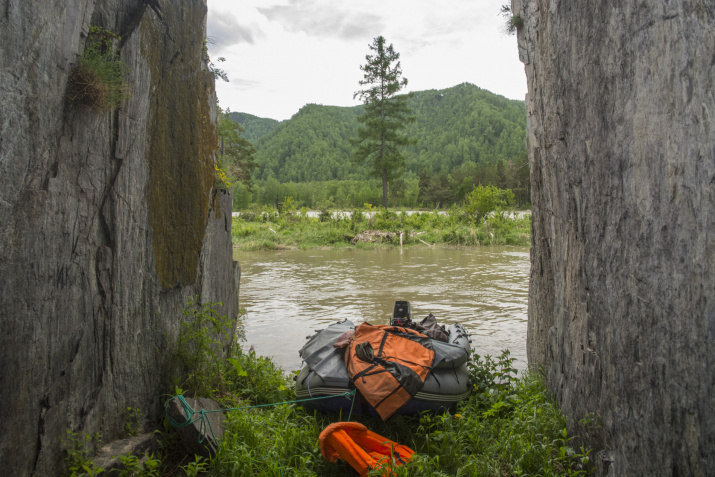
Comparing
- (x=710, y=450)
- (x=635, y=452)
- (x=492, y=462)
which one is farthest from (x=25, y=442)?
(x=710, y=450)

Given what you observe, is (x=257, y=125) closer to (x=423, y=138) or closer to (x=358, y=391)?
(x=423, y=138)

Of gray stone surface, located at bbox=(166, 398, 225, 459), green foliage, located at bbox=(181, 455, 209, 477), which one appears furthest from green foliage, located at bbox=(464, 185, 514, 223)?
green foliage, located at bbox=(181, 455, 209, 477)

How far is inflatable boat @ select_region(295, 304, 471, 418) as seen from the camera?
357 cm

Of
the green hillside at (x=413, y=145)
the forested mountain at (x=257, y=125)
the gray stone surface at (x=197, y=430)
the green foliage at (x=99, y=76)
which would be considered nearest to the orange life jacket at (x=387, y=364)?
the gray stone surface at (x=197, y=430)

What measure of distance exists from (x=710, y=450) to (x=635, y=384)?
378 millimetres

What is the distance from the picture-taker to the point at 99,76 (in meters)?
2.54

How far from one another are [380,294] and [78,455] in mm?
6839

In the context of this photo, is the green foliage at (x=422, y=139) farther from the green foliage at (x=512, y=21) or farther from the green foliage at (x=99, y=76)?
the green foliage at (x=99, y=76)

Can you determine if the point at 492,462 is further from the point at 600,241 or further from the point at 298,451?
the point at 600,241

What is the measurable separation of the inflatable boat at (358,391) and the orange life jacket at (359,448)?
1.30ft

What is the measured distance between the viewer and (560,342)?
128 inches

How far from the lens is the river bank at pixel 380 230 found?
18875 mm

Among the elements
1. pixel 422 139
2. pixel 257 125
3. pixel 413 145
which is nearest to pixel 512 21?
pixel 413 145

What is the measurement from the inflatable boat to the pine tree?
1082 inches
